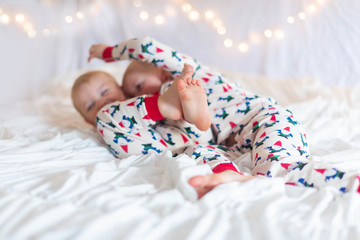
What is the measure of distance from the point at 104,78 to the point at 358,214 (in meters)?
0.87

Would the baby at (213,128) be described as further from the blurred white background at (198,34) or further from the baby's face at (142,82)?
the blurred white background at (198,34)

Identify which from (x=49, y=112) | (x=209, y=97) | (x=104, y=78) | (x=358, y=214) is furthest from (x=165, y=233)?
(x=49, y=112)

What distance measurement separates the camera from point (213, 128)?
1.08 m

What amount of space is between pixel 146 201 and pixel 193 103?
294 millimetres

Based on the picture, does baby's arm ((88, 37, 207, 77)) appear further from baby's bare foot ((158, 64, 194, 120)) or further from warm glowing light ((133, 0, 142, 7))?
warm glowing light ((133, 0, 142, 7))

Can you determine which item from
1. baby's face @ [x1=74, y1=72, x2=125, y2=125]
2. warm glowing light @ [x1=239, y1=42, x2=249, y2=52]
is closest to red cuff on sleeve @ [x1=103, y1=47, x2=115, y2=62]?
baby's face @ [x1=74, y1=72, x2=125, y2=125]

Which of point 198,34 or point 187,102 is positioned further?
point 198,34

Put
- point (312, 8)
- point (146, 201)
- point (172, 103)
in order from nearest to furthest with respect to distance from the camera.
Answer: point (146, 201)
point (172, 103)
point (312, 8)

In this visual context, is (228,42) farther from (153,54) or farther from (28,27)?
(28,27)

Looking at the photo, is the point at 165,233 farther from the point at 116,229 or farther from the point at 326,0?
the point at 326,0

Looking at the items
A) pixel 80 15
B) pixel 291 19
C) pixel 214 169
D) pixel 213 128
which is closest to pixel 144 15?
pixel 80 15

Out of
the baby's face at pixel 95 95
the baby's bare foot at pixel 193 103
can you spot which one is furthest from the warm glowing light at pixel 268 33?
the baby's bare foot at pixel 193 103

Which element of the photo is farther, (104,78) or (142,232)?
(104,78)

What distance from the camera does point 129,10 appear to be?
200 cm
